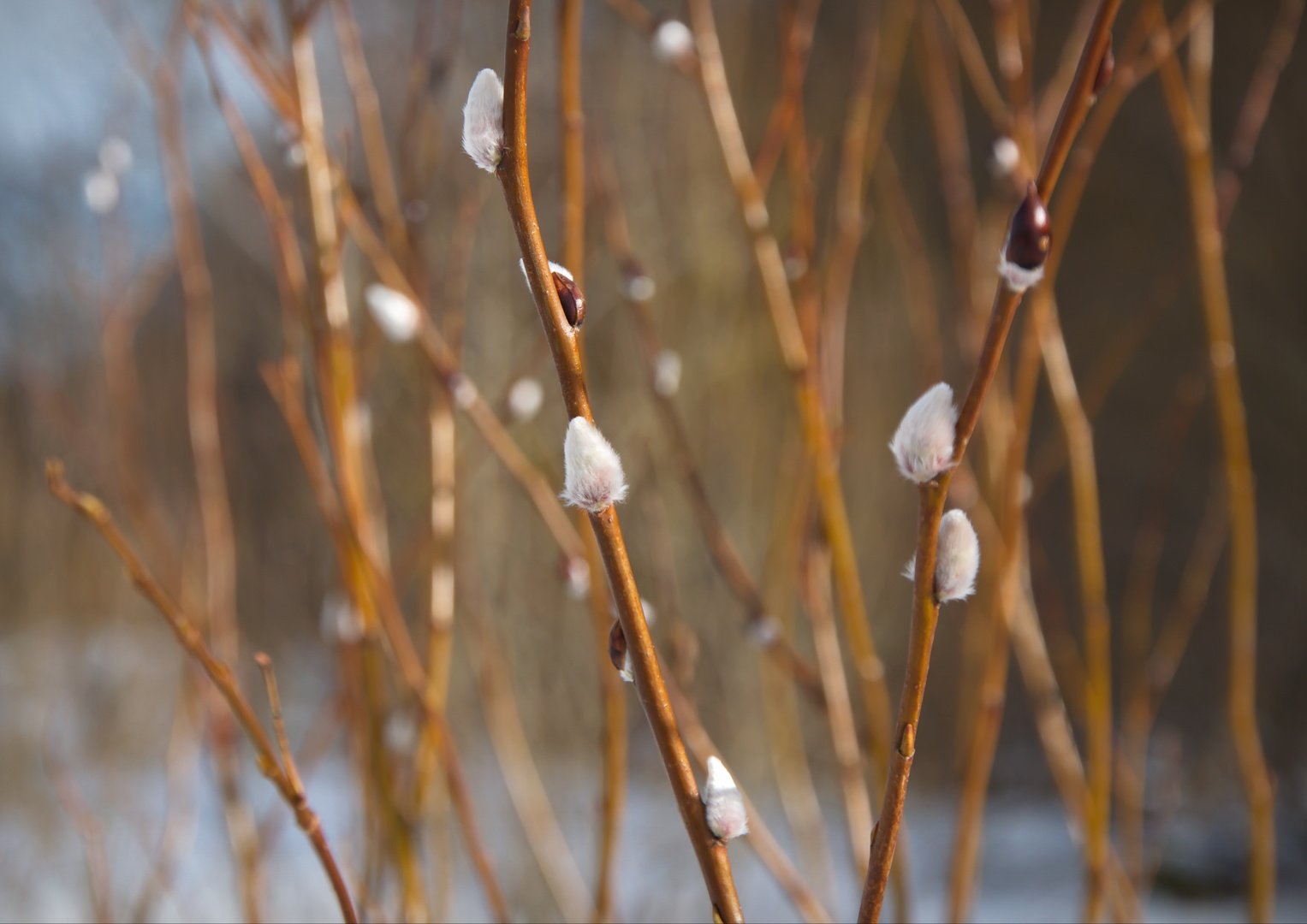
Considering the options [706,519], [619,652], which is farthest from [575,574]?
[619,652]

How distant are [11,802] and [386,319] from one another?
3023 mm

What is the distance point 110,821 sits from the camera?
2441 mm

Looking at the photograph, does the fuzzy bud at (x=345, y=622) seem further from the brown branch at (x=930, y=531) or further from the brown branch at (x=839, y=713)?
the brown branch at (x=930, y=531)

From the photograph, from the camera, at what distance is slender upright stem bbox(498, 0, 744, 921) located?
0.28 meters

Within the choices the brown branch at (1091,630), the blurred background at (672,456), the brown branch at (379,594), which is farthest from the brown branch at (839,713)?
the blurred background at (672,456)

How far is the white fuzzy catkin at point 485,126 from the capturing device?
282 millimetres

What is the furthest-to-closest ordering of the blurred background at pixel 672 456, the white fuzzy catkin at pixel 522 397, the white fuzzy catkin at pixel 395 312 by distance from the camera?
1. the blurred background at pixel 672 456
2. the white fuzzy catkin at pixel 522 397
3. the white fuzzy catkin at pixel 395 312

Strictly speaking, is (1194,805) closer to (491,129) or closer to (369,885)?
(369,885)

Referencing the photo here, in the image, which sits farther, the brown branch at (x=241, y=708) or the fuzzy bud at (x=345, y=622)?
the fuzzy bud at (x=345, y=622)

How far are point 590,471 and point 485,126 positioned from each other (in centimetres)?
10

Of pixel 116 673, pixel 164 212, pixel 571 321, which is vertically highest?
pixel 164 212

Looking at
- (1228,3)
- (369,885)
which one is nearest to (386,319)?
(369,885)

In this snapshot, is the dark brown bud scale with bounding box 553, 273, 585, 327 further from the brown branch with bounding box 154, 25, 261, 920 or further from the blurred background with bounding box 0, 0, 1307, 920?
the blurred background with bounding box 0, 0, 1307, 920

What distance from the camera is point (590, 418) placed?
0.30m
